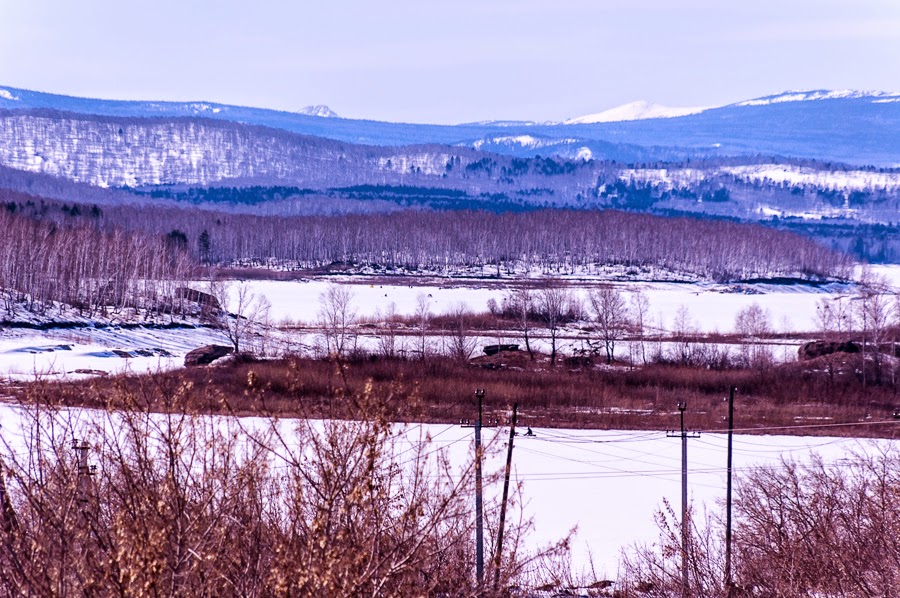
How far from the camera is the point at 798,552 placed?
32.2ft

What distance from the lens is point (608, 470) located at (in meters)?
20.9

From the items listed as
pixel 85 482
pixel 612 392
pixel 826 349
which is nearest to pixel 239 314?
pixel 612 392

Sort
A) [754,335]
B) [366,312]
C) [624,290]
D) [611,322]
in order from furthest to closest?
[624,290] → [366,312] → [754,335] → [611,322]

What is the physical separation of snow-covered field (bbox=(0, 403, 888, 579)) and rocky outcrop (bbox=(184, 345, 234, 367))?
12820 millimetres

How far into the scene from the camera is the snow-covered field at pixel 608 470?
53.4 ft

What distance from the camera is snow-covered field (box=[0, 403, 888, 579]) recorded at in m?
16.3

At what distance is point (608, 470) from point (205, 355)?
19587 millimetres

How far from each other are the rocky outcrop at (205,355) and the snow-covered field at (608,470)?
42.1 ft

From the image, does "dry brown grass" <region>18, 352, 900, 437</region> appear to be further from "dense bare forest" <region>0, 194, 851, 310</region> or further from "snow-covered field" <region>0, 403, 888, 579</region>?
"dense bare forest" <region>0, 194, 851, 310</region>

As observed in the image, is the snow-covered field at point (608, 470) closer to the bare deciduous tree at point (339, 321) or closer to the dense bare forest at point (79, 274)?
the bare deciduous tree at point (339, 321)

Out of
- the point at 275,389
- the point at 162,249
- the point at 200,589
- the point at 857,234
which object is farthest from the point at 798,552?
the point at 857,234

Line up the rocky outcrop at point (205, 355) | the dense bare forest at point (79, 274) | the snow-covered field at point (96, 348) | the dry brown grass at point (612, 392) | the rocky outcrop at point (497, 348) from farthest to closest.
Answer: the dense bare forest at point (79, 274) → the rocky outcrop at point (497, 348) → the rocky outcrop at point (205, 355) → the snow-covered field at point (96, 348) → the dry brown grass at point (612, 392)

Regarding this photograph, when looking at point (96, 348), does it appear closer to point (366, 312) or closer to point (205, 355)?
point (205, 355)

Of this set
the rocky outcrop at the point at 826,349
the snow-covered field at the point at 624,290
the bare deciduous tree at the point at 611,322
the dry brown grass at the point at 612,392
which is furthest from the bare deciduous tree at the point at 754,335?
the bare deciduous tree at the point at 611,322
